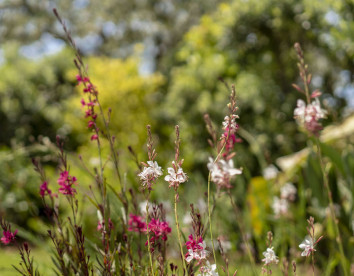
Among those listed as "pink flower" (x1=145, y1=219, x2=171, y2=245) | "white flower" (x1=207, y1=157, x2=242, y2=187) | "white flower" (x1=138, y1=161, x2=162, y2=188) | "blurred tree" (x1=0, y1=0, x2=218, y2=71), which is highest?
"blurred tree" (x1=0, y1=0, x2=218, y2=71)

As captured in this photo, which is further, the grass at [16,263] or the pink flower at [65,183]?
the grass at [16,263]

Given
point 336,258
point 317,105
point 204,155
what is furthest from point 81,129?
point 317,105

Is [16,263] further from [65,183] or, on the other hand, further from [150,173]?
[150,173]

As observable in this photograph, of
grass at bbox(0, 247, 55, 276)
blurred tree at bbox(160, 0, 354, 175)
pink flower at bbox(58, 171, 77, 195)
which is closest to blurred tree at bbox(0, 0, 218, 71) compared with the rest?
blurred tree at bbox(160, 0, 354, 175)

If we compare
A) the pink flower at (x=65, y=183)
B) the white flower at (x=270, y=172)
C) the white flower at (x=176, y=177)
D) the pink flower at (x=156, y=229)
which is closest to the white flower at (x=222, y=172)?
the white flower at (x=176, y=177)

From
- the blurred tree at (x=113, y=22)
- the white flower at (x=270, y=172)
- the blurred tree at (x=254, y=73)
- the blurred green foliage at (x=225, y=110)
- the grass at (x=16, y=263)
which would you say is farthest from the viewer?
the blurred tree at (x=113, y=22)

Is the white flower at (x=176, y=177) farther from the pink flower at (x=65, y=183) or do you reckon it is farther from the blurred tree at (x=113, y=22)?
the blurred tree at (x=113, y=22)

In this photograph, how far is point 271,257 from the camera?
1.13 meters

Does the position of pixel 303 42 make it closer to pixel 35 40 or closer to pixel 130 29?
pixel 130 29

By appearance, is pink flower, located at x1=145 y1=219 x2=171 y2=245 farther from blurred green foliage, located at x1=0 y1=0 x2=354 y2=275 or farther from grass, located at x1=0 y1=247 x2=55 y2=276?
grass, located at x1=0 y1=247 x2=55 y2=276

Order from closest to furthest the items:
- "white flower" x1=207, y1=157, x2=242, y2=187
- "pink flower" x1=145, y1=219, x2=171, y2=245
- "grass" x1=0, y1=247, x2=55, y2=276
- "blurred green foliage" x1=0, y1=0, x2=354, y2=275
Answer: "white flower" x1=207, y1=157, x2=242, y2=187 < "pink flower" x1=145, y1=219, x2=171, y2=245 < "grass" x1=0, y1=247, x2=55, y2=276 < "blurred green foliage" x1=0, y1=0, x2=354, y2=275

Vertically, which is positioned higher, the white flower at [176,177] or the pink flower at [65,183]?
the pink flower at [65,183]

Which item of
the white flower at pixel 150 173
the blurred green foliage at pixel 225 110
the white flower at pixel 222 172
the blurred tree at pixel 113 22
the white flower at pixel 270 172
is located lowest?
the white flower at pixel 222 172

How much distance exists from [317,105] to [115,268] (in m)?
0.94
